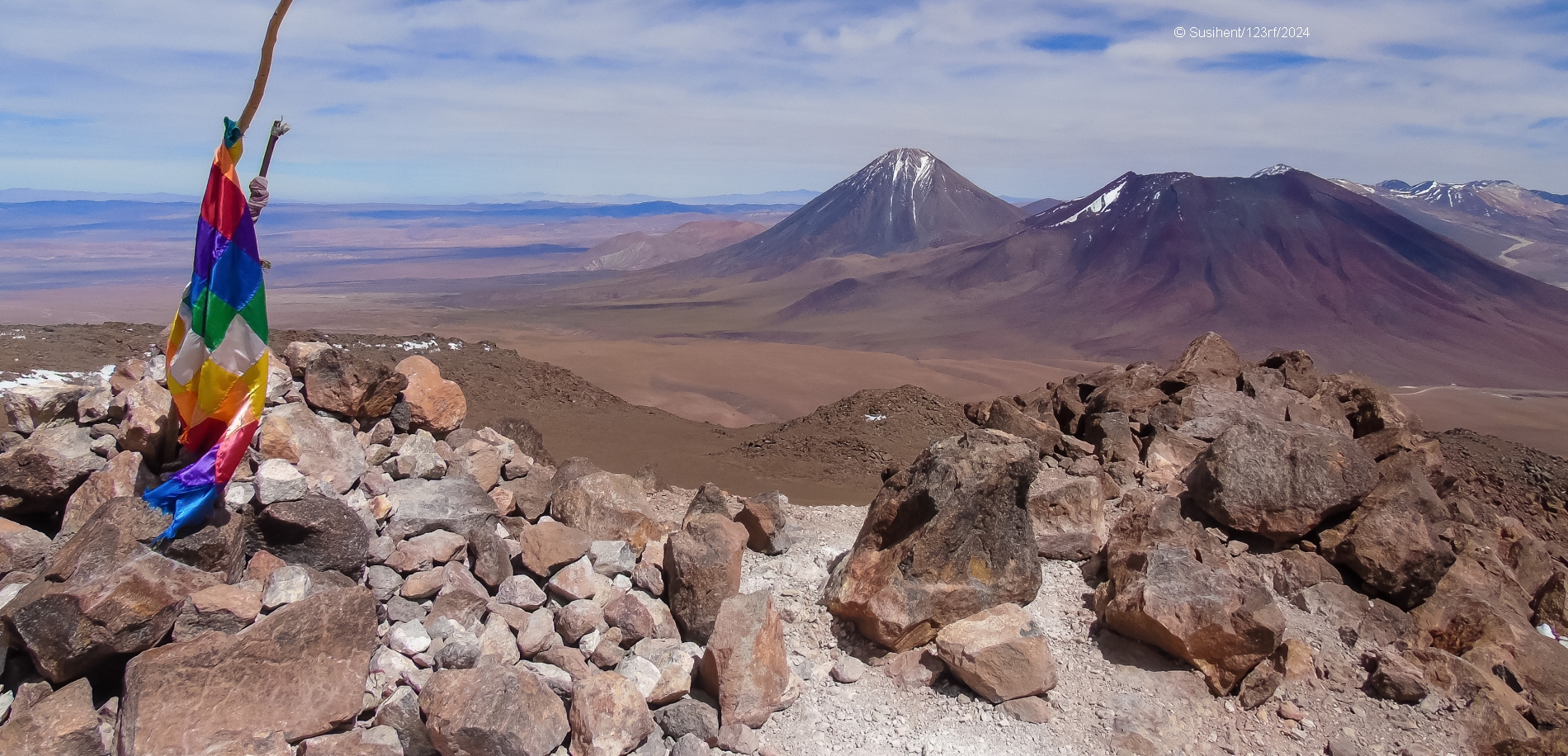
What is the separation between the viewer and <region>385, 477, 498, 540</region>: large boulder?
4.76 m

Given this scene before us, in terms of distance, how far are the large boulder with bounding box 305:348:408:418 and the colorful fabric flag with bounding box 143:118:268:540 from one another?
1011 mm

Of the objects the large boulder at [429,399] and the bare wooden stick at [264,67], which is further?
the large boulder at [429,399]

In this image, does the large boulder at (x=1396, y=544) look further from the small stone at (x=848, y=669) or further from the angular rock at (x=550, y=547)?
the angular rock at (x=550, y=547)

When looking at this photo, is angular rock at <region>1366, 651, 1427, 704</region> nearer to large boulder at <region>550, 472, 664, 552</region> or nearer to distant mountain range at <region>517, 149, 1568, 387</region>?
large boulder at <region>550, 472, 664, 552</region>

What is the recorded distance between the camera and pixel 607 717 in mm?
3994

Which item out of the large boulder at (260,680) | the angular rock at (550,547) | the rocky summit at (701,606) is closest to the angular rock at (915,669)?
the rocky summit at (701,606)

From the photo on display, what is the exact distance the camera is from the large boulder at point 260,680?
135 inches

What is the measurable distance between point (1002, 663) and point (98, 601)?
156 inches

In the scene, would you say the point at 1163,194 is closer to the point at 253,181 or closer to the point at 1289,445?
the point at 1289,445

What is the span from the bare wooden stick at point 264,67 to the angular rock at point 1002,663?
4.10 m

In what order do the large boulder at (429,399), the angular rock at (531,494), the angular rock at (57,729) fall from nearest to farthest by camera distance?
the angular rock at (57,729)
the angular rock at (531,494)
the large boulder at (429,399)

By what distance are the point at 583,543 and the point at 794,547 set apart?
155 cm

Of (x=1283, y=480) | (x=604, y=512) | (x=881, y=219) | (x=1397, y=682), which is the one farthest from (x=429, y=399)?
(x=881, y=219)

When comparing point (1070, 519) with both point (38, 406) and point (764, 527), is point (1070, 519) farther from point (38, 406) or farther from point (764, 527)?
point (38, 406)
